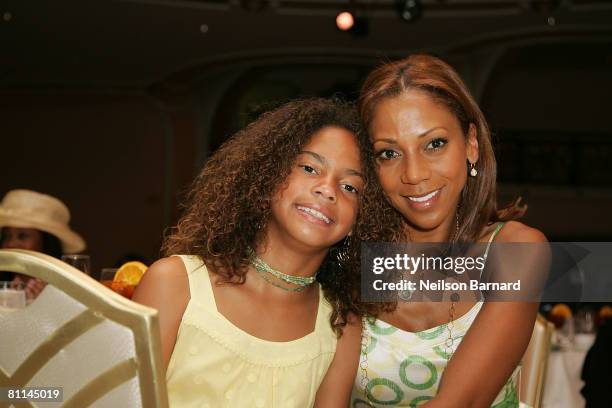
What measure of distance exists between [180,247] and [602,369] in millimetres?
2040

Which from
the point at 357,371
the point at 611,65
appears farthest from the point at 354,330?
the point at 611,65

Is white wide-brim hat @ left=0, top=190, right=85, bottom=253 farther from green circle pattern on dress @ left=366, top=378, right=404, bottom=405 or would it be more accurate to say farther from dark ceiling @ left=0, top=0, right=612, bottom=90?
dark ceiling @ left=0, top=0, right=612, bottom=90

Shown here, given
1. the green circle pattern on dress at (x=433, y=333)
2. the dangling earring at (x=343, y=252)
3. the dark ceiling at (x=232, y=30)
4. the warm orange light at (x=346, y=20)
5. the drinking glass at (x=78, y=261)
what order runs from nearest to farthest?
the green circle pattern on dress at (x=433, y=333) → the dangling earring at (x=343, y=252) → the drinking glass at (x=78, y=261) → the warm orange light at (x=346, y=20) → the dark ceiling at (x=232, y=30)

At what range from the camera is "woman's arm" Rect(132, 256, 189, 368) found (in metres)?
1.73

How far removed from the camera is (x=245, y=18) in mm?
8219

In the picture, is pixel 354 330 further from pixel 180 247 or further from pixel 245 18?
pixel 245 18

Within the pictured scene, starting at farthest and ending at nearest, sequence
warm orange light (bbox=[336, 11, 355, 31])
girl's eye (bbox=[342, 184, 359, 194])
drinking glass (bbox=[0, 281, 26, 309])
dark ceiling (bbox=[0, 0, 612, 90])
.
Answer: dark ceiling (bbox=[0, 0, 612, 90]), warm orange light (bbox=[336, 11, 355, 31]), drinking glass (bbox=[0, 281, 26, 309]), girl's eye (bbox=[342, 184, 359, 194])

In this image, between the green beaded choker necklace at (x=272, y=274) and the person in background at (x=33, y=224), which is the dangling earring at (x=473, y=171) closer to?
the green beaded choker necklace at (x=272, y=274)

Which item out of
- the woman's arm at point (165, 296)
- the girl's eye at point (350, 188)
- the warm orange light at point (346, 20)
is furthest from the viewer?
the warm orange light at point (346, 20)

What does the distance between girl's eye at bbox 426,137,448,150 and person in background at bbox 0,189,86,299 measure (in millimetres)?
2733

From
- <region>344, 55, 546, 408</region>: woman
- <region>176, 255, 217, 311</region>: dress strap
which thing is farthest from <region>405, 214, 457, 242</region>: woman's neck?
<region>176, 255, 217, 311</region>: dress strap

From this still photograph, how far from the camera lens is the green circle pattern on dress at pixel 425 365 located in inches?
78.2

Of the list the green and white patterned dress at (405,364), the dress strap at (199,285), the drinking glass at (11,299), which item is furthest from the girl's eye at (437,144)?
the drinking glass at (11,299)

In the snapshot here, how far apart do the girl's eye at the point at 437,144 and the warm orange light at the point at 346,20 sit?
5.88 metres
